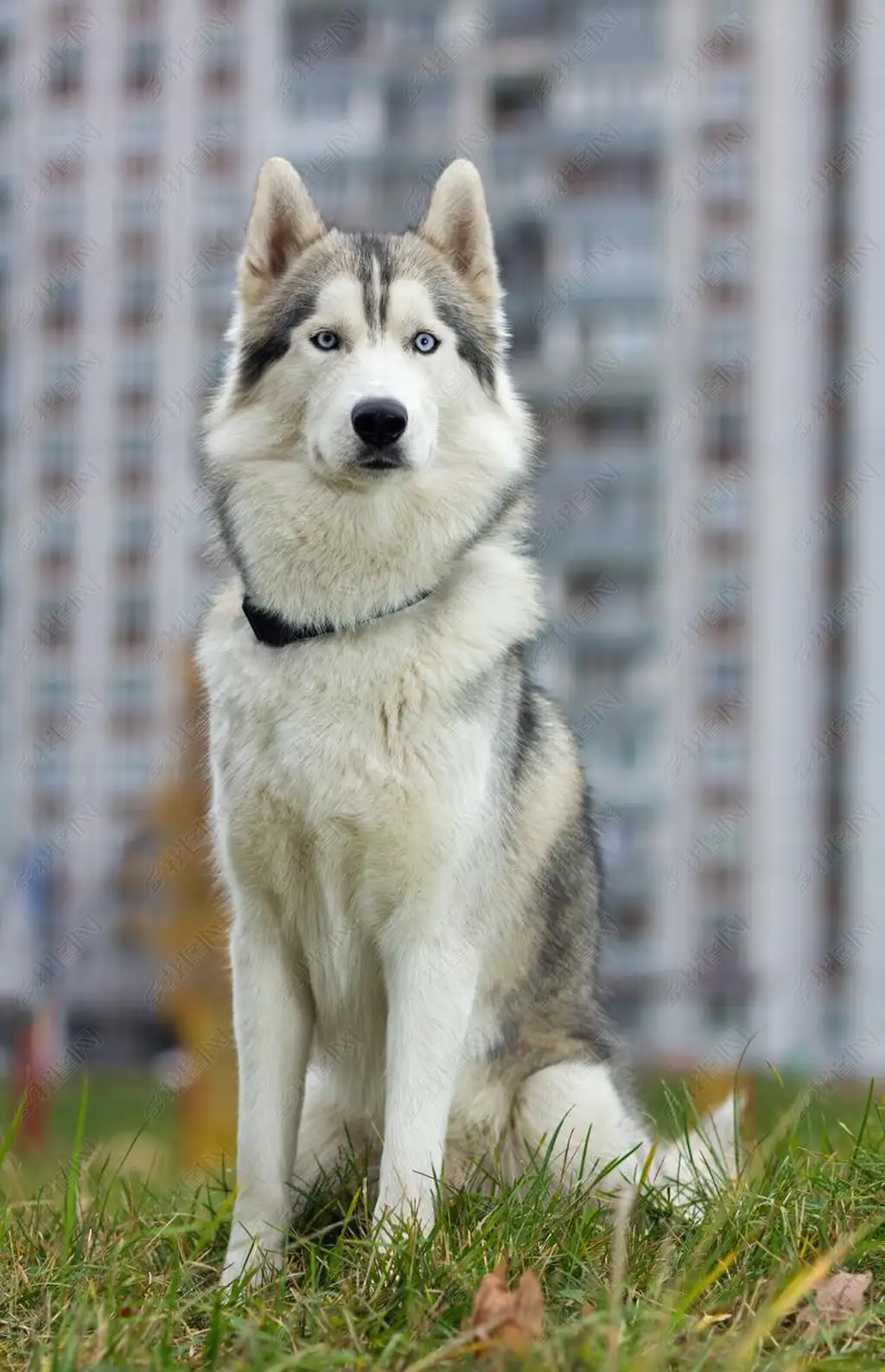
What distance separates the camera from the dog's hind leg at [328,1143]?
4.61m

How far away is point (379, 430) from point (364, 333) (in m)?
0.32

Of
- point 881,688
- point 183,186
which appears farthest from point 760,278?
point 183,186

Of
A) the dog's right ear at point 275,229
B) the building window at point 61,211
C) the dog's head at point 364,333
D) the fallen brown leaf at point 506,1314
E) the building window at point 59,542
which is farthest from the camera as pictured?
the building window at point 61,211

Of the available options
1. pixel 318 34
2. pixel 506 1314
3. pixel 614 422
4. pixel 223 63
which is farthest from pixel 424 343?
pixel 223 63

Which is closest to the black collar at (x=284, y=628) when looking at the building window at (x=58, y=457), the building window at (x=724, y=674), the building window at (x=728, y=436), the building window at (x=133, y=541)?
the building window at (x=724, y=674)

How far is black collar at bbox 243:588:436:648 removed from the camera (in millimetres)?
4402

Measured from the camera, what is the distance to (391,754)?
4.25 meters

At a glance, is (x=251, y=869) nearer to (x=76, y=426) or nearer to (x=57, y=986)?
(x=57, y=986)

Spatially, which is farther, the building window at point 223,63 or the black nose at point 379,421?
the building window at point 223,63

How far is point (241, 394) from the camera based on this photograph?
4.69m

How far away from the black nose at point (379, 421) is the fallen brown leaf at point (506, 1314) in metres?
1.86

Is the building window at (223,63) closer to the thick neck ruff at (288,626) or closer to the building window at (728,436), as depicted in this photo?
the building window at (728,436)

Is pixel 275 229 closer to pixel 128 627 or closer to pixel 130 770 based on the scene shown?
pixel 130 770

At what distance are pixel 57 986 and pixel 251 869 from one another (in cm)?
4591
